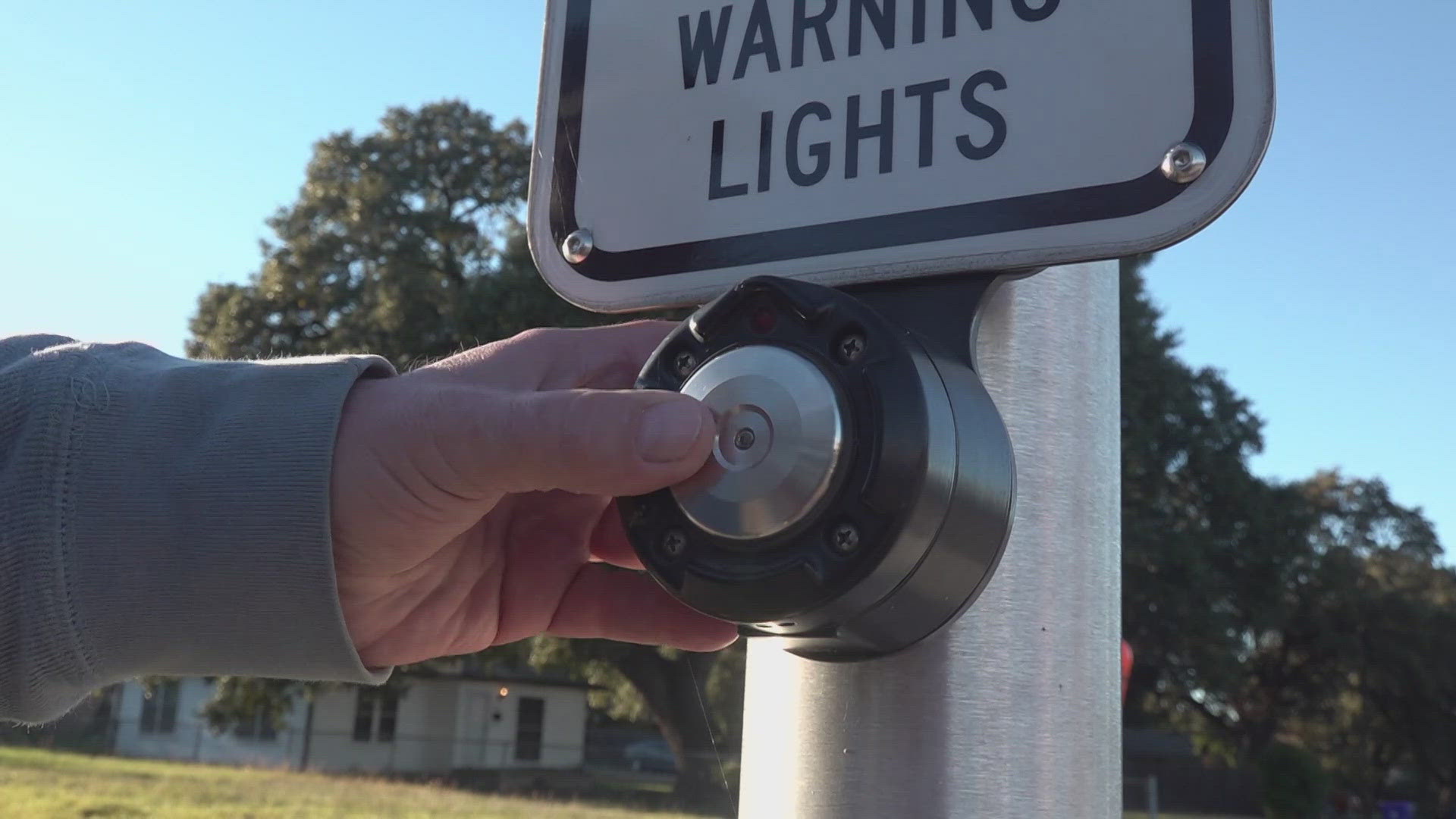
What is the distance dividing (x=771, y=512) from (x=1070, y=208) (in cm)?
24

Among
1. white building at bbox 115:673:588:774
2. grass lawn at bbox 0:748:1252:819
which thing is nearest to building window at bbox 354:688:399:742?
white building at bbox 115:673:588:774

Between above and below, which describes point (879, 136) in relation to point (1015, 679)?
above

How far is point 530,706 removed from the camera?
26.6 m

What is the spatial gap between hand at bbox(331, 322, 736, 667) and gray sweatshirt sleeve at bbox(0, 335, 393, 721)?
0.03 meters

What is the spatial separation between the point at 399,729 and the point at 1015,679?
26098mm

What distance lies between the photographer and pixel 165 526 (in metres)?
0.72

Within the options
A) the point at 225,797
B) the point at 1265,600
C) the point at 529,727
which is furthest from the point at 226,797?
the point at 529,727

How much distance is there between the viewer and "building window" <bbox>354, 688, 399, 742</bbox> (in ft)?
78.6

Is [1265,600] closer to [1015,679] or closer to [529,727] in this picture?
[529,727]

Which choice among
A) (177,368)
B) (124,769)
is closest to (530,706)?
(124,769)

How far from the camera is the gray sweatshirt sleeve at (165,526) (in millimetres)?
721

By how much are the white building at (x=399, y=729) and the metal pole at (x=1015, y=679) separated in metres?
23.6

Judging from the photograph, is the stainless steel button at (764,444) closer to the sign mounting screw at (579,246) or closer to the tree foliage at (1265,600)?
the sign mounting screw at (579,246)

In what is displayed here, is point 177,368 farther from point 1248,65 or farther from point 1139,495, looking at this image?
point 1139,495
